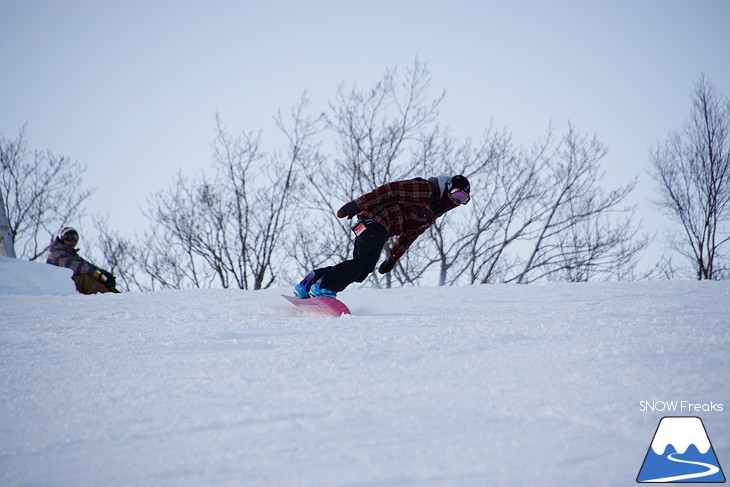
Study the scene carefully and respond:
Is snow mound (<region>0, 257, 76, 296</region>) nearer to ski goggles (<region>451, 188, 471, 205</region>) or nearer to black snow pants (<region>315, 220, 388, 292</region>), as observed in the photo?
black snow pants (<region>315, 220, 388, 292</region>)

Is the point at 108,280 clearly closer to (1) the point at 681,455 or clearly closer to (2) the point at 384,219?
(2) the point at 384,219

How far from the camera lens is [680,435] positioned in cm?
133

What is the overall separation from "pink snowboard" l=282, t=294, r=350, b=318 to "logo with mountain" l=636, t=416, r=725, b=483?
2.49 metres

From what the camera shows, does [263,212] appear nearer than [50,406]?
No

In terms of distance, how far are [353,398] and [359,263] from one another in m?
2.40

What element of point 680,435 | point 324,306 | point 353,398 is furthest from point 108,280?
point 680,435

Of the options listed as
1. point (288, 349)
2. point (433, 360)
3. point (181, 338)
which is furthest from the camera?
point (181, 338)

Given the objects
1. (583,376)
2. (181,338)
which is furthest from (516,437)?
(181,338)

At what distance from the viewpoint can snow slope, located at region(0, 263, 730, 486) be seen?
119 cm

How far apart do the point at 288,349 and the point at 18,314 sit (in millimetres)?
2413

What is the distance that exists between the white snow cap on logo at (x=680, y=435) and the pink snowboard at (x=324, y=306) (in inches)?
97.6

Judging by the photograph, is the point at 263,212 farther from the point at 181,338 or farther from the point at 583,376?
the point at 583,376

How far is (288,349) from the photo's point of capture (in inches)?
84.4

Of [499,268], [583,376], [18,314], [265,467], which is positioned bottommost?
[265,467]
